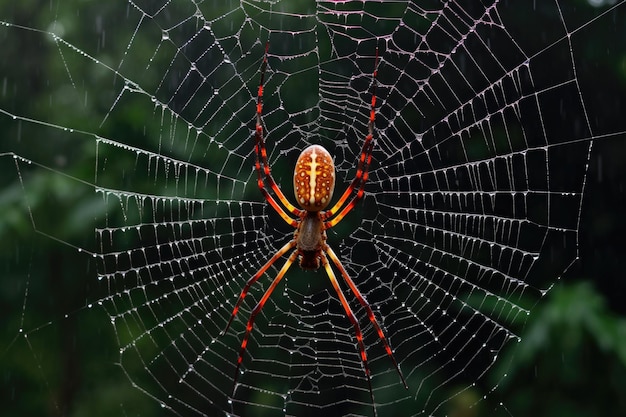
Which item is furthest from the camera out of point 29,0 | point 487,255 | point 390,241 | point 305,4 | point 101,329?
point 101,329

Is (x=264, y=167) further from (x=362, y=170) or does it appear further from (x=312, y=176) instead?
(x=362, y=170)

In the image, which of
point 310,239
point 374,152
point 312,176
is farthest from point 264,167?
point 374,152

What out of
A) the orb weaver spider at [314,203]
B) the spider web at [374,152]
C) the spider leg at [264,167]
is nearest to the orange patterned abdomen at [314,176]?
the orb weaver spider at [314,203]

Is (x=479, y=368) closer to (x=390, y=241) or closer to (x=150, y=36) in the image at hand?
(x=390, y=241)

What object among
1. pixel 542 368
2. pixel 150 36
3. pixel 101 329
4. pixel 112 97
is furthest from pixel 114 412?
pixel 542 368

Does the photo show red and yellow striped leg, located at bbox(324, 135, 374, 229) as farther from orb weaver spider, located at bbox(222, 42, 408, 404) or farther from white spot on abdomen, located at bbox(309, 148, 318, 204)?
white spot on abdomen, located at bbox(309, 148, 318, 204)

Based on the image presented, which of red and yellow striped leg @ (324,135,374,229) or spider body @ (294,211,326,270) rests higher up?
red and yellow striped leg @ (324,135,374,229)

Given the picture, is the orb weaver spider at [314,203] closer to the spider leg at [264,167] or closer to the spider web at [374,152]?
the spider leg at [264,167]

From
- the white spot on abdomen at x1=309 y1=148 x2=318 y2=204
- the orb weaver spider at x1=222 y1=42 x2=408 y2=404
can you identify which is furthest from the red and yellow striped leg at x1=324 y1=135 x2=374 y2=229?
the white spot on abdomen at x1=309 y1=148 x2=318 y2=204
